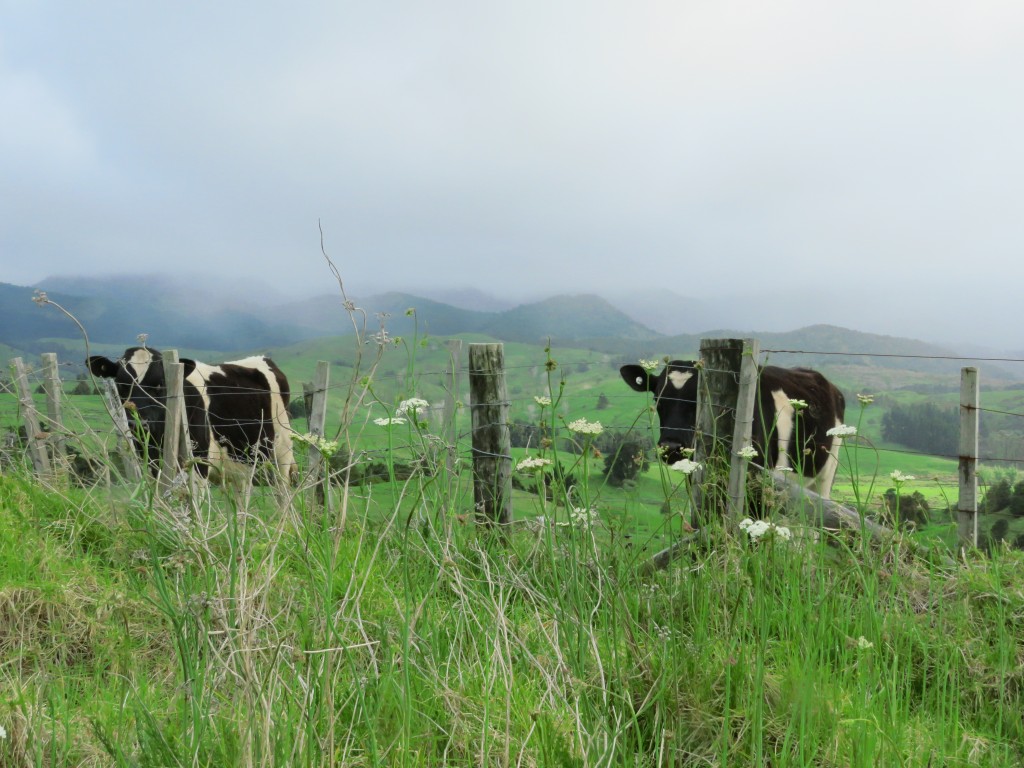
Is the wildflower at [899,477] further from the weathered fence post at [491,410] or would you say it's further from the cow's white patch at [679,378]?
the cow's white patch at [679,378]

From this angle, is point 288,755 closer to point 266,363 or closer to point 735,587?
point 735,587

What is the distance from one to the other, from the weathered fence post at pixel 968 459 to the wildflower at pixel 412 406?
15.5ft

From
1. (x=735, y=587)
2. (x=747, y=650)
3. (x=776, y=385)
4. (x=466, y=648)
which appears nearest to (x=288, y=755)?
(x=466, y=648)

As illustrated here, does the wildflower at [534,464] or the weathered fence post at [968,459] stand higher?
the wildflower at [534,464]

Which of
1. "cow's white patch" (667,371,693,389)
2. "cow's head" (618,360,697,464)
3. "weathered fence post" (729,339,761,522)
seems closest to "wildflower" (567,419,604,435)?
"weathered fence post" (729,339,761,522)

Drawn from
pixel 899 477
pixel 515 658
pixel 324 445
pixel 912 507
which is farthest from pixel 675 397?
pixel 324 445

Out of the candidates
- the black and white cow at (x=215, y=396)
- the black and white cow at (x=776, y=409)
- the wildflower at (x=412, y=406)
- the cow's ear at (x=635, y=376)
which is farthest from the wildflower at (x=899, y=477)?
the black and white cow at (x=215, y=396)

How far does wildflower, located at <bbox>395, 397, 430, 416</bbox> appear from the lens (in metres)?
2.75

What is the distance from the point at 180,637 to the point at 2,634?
280cm

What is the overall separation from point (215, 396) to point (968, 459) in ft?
28.3

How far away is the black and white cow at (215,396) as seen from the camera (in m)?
9.29

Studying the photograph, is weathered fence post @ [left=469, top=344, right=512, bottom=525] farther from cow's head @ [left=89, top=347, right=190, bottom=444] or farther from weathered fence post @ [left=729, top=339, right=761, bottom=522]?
cow's head @ [left=89, top=347, right=190, bottom=444]

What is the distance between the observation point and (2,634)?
4.06 meters

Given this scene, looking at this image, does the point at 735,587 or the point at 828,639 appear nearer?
the point at 828,639
